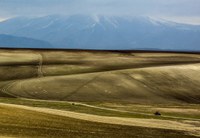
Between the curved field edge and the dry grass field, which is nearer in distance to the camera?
the dry grass field

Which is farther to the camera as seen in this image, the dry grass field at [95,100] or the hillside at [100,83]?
the hillside at [100,83]

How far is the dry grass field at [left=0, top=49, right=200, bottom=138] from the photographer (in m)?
50.4

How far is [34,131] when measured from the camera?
44.5m

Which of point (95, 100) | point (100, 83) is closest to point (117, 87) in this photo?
point (100, 83)

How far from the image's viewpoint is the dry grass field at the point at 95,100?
165 feet

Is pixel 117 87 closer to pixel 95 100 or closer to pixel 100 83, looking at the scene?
pixel 100 83

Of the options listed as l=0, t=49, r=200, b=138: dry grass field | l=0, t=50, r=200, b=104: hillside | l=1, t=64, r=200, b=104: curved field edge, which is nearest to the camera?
l=0, t=49, r=200, b=138: dry grass field

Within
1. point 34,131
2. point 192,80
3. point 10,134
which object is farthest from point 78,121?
point 192,80

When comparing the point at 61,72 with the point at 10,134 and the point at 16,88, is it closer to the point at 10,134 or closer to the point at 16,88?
the point at 16,88

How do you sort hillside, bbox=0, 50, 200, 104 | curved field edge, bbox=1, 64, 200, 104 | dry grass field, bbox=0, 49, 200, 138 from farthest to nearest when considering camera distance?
1. hillside, bbox=0, 50, 200, 104
2. curved field edge, bbox=1, 64, 200, 104
3. dry grass field, bbox=0, 49, 200, 138

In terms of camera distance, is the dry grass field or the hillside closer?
the dry grass field

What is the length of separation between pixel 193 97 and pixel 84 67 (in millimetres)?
57239

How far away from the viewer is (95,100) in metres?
121

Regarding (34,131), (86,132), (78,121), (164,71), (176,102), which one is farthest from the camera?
(164,71)
